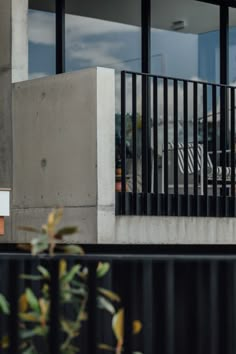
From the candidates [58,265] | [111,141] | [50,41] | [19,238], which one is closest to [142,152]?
[111,141]

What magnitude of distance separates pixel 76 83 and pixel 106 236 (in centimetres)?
139

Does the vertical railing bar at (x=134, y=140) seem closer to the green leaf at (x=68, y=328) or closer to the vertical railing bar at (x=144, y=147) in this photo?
the vertical railing bar at (x=144, y=147)

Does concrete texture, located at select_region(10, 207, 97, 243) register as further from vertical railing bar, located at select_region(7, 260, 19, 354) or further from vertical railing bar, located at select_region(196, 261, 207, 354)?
vertical railing bar, located at select_region(7, 260, 19, 354)

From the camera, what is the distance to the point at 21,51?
10086 mm

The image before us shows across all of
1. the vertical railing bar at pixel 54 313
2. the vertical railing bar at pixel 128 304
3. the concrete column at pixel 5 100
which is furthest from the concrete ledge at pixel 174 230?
the vertical railing bar at pixel 54 313

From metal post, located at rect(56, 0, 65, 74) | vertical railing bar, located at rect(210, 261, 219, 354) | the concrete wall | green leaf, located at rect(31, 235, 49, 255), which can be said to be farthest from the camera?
metal post, located at rect(56, 0, 65, 74)

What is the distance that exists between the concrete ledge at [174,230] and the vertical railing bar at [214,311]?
186 inches

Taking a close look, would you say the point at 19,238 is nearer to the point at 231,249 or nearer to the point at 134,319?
the point at 231,249

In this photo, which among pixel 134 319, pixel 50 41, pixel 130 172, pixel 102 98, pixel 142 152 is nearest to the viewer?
pixel 134 319

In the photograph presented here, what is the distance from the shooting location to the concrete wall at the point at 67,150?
895cm

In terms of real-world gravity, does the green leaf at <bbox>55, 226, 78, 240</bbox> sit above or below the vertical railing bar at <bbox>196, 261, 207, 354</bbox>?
above

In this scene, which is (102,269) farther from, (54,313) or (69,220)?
(69,220)

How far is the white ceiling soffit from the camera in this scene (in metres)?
12.1

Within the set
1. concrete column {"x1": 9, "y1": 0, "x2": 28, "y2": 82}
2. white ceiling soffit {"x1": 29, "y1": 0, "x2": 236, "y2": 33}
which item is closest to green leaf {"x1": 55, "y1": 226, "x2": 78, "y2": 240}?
concrete column {"x1": 9, "y1": 0, "x2": 28, "y2": 82}
